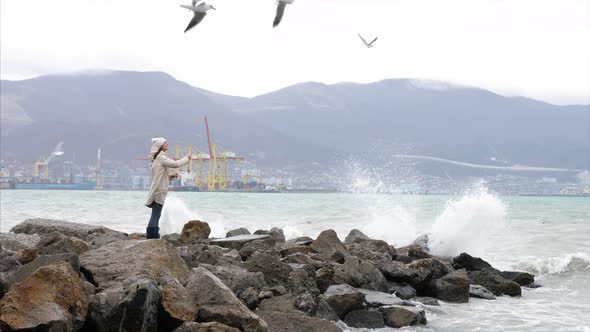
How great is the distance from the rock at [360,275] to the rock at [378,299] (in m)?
0.18

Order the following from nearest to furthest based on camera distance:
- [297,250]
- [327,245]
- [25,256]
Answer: [25,256] → [297,250] → [327,245]

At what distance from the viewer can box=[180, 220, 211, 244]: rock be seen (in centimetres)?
1071

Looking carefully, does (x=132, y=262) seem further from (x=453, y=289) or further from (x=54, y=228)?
(x=54, y=228)

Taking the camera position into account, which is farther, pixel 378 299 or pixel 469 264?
pixel 469 264

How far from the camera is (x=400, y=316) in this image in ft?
23.4

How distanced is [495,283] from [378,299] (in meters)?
2.75

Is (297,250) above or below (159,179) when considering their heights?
below

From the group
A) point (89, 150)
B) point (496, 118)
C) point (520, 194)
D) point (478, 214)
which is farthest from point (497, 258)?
point (496, 118)

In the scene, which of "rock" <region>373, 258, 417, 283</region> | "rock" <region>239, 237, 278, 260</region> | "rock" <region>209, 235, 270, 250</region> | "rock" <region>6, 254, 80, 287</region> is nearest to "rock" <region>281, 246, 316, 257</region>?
"rock" <region>239, 237, 278, 260</region>

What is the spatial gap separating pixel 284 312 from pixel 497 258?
338 inches

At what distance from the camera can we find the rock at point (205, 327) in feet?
17.3

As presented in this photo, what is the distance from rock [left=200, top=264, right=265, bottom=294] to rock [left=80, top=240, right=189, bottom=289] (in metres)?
0.41

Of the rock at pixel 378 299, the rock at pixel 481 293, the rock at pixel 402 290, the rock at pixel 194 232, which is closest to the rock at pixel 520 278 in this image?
the rock at pixel 481 293

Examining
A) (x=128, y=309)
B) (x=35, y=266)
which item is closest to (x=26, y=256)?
(x=35, y=266)
